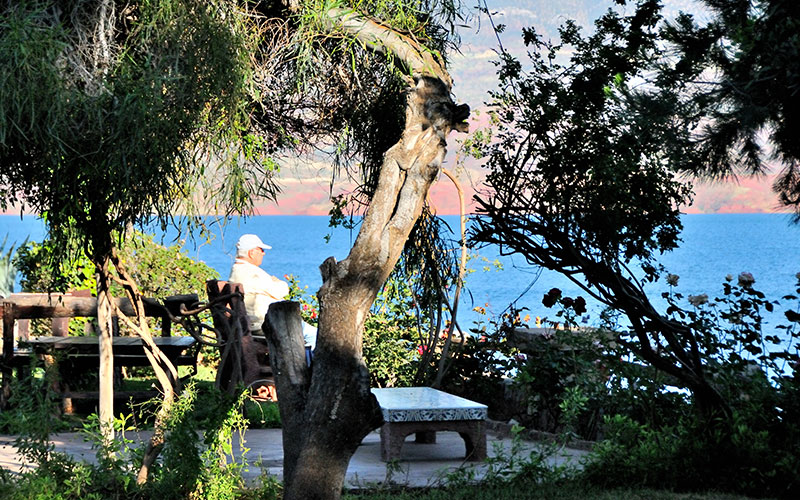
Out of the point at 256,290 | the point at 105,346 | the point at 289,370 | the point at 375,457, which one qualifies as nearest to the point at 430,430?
the point at 375,457

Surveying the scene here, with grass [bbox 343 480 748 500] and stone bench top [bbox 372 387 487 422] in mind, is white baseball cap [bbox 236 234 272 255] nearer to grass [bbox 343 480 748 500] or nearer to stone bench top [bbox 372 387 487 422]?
stone bench top [bbox 372 387 487 422]

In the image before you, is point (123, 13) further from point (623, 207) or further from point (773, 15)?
point (623, 207)

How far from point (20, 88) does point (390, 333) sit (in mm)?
5705

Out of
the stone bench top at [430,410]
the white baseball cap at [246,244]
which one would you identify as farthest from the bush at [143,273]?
the stone bench top at [430,410]

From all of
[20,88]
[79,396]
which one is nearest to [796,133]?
[20,88]

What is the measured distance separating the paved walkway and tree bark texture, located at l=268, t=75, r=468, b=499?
1.27 meters

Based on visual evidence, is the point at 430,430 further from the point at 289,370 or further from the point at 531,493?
the point at 289,370

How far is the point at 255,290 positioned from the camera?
9.34m

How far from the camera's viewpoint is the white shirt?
930 centimetres

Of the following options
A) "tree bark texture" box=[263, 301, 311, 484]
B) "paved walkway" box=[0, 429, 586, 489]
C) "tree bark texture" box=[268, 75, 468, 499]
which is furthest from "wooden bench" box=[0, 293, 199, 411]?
"tree bark texture" box=[268, 75, 468, 499]

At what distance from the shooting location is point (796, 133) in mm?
5086

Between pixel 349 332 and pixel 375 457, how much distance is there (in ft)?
9.76

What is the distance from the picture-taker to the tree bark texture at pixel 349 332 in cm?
371

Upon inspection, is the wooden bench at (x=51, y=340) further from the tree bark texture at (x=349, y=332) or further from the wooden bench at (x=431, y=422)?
the tree bark texture at (x=349, y=332)
